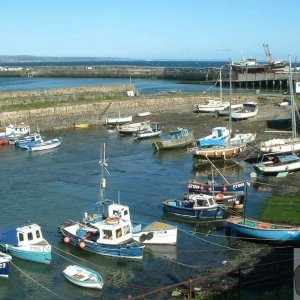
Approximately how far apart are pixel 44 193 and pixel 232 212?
10.7 m

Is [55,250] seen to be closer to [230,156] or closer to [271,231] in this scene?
[271,231]

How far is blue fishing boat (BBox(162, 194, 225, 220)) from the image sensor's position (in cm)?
2494

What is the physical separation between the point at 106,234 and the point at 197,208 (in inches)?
213

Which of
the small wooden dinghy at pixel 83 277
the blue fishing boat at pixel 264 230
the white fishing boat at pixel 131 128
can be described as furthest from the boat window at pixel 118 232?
the white fishing boat at pixel 131 128

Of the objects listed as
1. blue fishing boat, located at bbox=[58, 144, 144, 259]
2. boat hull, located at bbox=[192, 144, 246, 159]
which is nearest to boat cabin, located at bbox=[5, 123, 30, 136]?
boat hull, located at bbox=[192, 144, 246, 159]

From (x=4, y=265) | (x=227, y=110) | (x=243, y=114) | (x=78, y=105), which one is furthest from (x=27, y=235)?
(x=78, y=105)

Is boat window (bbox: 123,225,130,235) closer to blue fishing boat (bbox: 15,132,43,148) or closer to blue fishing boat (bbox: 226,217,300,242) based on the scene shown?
blue fishing boat (bbox: 226,217,300,242)

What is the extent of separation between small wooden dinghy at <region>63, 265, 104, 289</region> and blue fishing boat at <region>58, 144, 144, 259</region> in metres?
1.87

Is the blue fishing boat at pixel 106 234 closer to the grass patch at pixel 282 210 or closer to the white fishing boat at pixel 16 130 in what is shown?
the grass patch at pixel 282 210

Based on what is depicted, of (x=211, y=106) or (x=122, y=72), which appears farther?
(x=122, y=72)

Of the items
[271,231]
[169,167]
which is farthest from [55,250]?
[169,167]

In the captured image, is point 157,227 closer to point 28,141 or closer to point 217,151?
point 217,151

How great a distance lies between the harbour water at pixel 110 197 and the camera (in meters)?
18.9

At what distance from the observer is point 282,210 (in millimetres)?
25422
